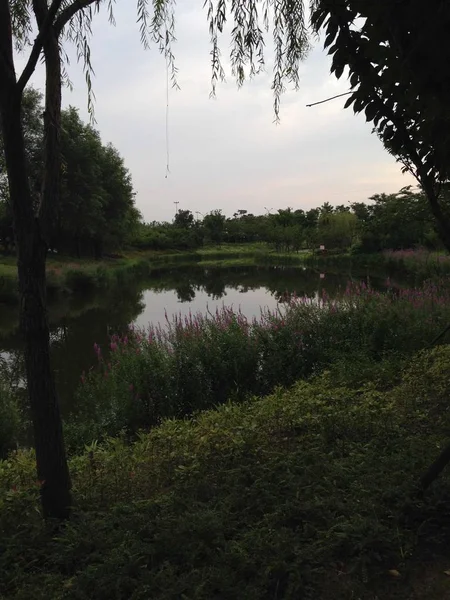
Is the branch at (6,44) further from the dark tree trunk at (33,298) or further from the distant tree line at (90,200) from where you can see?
the distant tree line at (90,200)

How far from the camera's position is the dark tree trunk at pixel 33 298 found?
246cm

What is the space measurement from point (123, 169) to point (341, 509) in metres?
41.1

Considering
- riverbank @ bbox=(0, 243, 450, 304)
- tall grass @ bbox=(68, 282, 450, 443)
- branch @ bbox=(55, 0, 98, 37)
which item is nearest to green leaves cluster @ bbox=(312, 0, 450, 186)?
branch @ bbox=(55, 0, 98, 37)

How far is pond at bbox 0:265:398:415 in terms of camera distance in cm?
1110

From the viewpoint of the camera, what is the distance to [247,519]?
254 cm

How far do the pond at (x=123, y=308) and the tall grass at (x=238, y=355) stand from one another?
1523 mm

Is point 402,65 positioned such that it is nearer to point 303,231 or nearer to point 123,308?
point 123,308

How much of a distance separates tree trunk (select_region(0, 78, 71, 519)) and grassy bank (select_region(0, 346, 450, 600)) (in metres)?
0.22

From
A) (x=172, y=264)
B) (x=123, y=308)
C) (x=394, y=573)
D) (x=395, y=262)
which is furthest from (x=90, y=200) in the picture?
(x=394, y=573)

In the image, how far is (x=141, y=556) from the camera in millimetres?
2180

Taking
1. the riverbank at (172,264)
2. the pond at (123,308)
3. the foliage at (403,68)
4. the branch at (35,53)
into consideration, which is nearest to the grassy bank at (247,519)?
the foliage at (403,68)

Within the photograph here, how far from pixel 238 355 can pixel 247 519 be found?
159 inches

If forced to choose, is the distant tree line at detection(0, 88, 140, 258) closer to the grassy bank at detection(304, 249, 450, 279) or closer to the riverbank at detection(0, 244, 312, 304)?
the riverbank at detection(0, 244, 312, 304)

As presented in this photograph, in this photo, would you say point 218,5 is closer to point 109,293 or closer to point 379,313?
point 379,313
